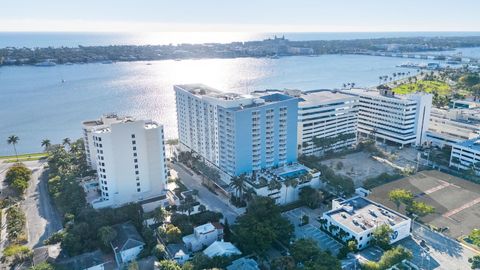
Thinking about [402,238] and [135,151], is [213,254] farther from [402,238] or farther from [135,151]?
[402,238]

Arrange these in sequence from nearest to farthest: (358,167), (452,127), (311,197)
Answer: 1. (311,197)
2. (358,167)
3. (452,127)

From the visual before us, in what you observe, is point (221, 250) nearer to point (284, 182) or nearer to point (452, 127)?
point (284, 182)

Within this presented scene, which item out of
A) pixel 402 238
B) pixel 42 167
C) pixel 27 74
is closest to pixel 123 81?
pixel 27 74

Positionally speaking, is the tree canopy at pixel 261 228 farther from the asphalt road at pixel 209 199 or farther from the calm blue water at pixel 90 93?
the calm blue water at pixel 90 93

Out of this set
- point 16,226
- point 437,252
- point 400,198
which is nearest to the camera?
point 437,252

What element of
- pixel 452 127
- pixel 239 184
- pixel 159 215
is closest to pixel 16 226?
pixel 159 215

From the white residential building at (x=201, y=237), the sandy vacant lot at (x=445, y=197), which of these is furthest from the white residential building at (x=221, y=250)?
the sandy vacant lot at (x=445, y=197)

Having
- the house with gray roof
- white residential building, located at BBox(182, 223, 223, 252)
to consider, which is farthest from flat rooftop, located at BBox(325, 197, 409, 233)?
the house with gray roof
